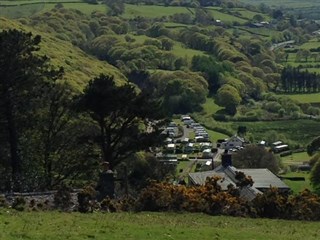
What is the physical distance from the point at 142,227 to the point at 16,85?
50.7ft

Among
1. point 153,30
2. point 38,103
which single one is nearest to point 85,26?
point 153,30

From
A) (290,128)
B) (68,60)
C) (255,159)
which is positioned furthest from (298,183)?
(290,128)

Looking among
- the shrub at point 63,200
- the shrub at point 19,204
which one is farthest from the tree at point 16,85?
the shrub at point 19,204

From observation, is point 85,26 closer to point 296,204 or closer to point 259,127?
point 259,127

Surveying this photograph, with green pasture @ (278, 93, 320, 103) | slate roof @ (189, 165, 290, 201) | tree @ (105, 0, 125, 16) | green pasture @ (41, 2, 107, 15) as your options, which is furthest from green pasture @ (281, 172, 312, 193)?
tree @ (105, 0, 125, 16)

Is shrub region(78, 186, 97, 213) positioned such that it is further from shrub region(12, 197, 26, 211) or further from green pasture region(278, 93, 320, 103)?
green pasture region(278, 93, 320, 103)

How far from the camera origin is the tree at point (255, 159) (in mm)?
61531

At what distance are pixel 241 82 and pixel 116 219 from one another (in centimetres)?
11195

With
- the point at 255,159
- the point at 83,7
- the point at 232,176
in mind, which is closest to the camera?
the point at 232,176

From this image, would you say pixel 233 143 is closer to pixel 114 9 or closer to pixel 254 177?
pixel 254 177

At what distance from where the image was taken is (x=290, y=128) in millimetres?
99312

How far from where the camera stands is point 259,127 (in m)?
99.4

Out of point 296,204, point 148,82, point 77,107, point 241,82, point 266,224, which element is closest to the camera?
point 266,224

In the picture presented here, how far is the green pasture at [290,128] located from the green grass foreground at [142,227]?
7104 centimetres
